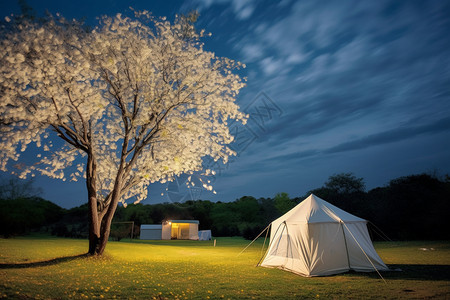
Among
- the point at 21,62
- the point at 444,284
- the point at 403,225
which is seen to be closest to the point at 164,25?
the point at 21,62

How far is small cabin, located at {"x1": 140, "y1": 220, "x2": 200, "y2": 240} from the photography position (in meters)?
38.8

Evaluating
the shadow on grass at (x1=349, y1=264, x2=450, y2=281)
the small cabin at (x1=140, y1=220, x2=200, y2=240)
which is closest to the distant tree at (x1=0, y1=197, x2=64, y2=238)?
the small cabin at (x1=140, y1=220, x2=200, y2=240)

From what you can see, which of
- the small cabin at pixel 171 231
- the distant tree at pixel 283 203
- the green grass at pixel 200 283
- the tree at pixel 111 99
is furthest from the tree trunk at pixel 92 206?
the distant tree at pixel 283 203

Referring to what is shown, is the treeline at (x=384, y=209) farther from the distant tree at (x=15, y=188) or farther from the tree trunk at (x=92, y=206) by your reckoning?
the tree trunk at (x=92, y=206)

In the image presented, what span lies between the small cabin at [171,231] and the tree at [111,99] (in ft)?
84.4

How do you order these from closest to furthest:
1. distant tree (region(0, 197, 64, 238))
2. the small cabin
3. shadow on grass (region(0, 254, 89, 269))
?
shadow on grass (region(0, 254, 89, 269)) < distant tree (region(0, 197, 64, 238)) < the small cabin

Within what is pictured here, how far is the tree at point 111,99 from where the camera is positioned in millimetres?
10383

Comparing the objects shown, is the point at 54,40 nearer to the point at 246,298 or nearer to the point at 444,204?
the point at 246,298

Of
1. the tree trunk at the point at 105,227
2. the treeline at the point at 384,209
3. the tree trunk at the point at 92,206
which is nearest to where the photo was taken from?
the tree trunk at the point at 92,206

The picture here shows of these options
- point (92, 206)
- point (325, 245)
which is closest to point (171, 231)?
point (92, 206)

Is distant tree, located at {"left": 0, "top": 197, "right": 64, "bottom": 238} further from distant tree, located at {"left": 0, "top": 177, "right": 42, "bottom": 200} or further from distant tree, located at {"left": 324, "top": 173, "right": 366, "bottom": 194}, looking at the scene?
distant tree, located at {"left": 324, "top": 173, "right": 366, "bottom": 194}

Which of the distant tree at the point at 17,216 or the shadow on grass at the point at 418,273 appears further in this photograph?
the distant tree at the point at 17,216

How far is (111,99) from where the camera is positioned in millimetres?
13641

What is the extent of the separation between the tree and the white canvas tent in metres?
4.42
